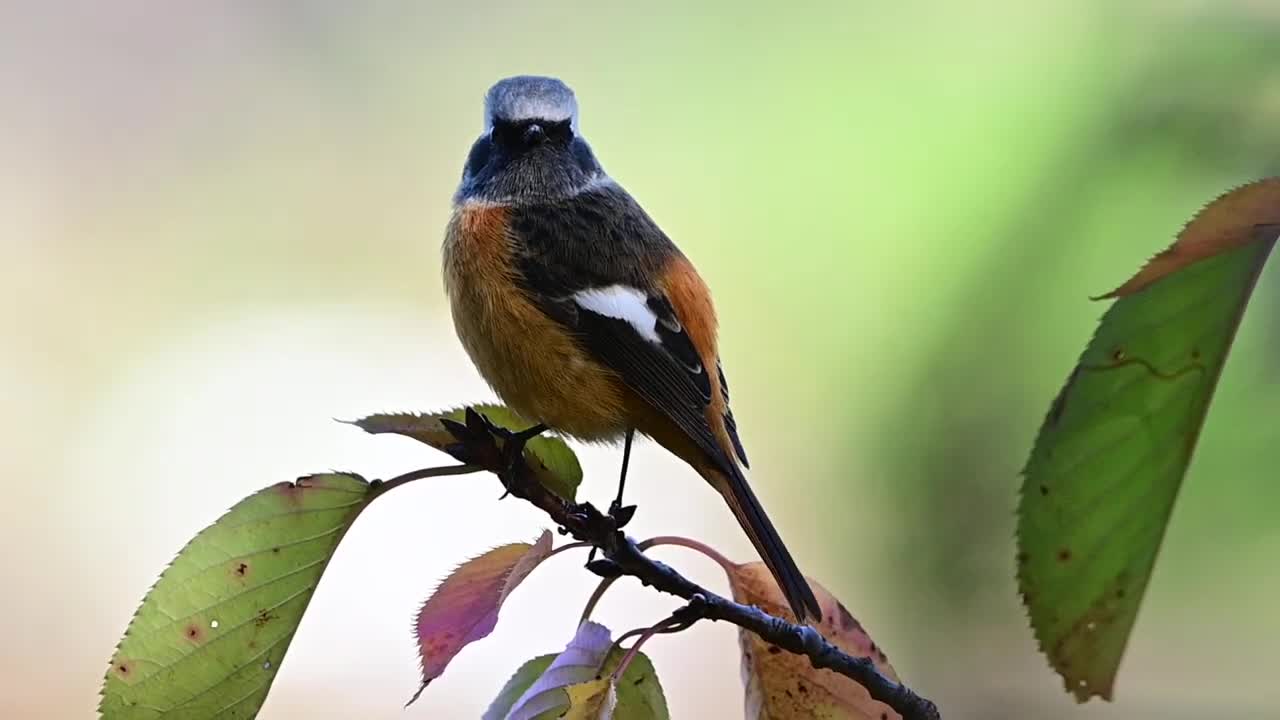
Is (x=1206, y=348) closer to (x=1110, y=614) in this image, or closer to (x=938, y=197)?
(x=1110, y=614)

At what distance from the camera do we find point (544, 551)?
81cm

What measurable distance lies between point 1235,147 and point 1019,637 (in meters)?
1.10

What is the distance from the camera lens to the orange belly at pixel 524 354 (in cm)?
108

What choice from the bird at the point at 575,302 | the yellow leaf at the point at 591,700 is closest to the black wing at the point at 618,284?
the bird at the point at 575,302

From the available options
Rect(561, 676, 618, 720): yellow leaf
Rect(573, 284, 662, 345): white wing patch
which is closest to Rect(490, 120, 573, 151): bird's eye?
Rect(573, 284, 662, 345): white wing patch

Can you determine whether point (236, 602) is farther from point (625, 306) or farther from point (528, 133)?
point (528, 133)

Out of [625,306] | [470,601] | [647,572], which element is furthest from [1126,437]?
[625,306]

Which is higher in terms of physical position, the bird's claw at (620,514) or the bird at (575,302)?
the bird at (575,302)

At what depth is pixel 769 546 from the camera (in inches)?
Answer: 34.8

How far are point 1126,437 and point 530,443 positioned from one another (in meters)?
0.43

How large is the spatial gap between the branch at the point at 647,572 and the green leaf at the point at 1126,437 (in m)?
0.10

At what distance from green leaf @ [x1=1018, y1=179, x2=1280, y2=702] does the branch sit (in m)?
0.10

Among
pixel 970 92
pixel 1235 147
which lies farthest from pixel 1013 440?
pixel 1235 147

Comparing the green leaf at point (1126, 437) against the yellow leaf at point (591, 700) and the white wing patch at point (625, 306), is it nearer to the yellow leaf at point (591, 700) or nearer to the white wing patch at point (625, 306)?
the yellow leaf at point (591, 700)
